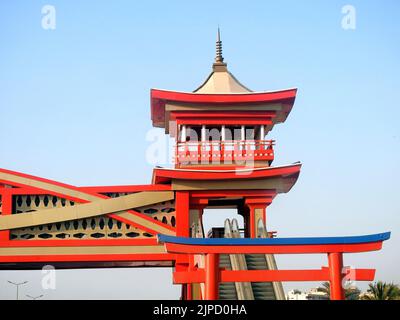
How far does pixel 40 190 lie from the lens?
29.8 m

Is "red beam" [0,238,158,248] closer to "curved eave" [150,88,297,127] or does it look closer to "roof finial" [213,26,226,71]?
"curved eave" [150,88,297,127]

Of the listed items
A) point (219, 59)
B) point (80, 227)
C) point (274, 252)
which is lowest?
point (274, 252)

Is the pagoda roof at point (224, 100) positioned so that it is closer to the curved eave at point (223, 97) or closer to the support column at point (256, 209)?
the curved eave at point (223, 97)

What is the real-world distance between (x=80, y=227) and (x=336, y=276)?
12969 millimetres

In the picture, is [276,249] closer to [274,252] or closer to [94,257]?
[274,252]

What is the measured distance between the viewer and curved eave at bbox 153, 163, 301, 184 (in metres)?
29.1

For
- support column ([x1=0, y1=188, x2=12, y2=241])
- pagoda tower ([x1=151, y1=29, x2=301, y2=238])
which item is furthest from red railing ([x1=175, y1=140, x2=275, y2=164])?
support column ([x1=0, y1=188, x2=12, y2=241])

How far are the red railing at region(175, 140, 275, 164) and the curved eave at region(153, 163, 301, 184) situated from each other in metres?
1.11

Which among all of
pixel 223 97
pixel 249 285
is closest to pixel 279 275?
pixel 249 285

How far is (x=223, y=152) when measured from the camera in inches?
1202

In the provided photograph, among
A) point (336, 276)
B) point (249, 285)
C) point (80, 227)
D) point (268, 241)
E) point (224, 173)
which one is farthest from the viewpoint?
point (80, 227)

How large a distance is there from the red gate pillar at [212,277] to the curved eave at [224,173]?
8615 millimetres

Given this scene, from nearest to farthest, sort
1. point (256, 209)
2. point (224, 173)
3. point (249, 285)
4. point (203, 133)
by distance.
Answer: point (249, 285) → point (224, 173) → point (256, 209) → point (203, 133)
